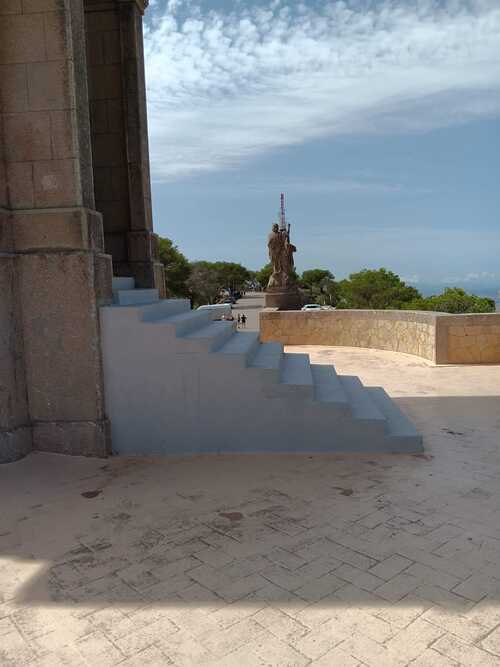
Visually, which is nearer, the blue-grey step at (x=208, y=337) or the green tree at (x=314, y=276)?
the blue-grey step at (x=208, y=337)

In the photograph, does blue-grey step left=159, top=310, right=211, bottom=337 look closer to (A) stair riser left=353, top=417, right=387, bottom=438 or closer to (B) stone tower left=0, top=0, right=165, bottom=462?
(B) stone tower left=0, top=0, right=165, bottom=462

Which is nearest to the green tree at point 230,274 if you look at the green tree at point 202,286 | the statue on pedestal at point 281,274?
the green tree at point 202,286

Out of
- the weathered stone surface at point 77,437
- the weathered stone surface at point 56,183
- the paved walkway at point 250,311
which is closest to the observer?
the weathered stone surface at point 56,183

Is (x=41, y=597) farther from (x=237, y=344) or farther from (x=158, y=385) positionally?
(x=237, y=344)

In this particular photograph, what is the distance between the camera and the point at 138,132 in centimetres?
685

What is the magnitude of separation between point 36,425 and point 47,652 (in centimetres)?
278

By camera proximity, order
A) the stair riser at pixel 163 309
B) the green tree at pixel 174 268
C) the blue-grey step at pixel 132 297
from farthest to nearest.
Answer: the green tree at pixel 174 268
the blue-grey step at pixel 132 297
the stair riser at pixel 163 309

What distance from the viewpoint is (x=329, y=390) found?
5.33m

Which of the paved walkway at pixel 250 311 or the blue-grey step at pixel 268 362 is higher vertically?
the blue-grey step at pixel 268 362

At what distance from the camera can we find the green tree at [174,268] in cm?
4425

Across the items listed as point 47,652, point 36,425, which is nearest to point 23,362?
point 36,425

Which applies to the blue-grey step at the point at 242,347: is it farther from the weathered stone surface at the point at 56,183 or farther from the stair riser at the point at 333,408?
the weathered stone surface at the point at 56,183

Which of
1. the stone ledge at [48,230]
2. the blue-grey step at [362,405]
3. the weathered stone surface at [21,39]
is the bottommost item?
the blue-grey step at [362,405]

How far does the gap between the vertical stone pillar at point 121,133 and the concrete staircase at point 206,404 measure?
2.37 m
